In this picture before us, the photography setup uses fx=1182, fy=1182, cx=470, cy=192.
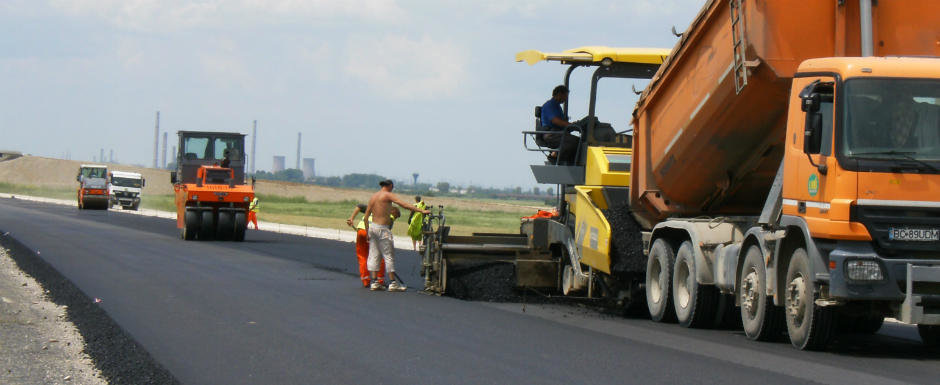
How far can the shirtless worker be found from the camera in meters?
17.0

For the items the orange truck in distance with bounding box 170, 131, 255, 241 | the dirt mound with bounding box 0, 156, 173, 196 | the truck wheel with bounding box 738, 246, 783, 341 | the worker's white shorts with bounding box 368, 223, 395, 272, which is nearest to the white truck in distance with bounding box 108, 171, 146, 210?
the orange truck in distance with bounding box 170, 131, 255, 241

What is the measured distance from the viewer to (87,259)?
886 inches

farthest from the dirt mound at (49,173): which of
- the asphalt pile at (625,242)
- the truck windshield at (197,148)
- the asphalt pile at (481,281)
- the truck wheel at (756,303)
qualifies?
the truck wheel at (756,303)

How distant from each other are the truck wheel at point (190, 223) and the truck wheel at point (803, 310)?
23.3 m

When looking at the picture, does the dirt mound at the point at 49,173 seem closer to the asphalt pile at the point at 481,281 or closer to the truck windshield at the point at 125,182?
the truck windshield at the point at 125,182

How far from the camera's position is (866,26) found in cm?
1015

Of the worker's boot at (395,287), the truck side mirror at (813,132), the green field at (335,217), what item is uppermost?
the truck side mirror at (813,132)

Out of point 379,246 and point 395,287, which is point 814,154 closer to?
point 395,287

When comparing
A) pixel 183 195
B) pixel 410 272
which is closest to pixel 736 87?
pixel 410 272

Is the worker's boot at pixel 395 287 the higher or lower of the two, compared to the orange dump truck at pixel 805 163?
lower

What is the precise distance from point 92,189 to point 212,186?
33.0 meters

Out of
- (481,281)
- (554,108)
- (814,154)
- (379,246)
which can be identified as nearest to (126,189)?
(379,246)

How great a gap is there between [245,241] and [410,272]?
12015mm

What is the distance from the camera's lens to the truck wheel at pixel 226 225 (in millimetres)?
31469
